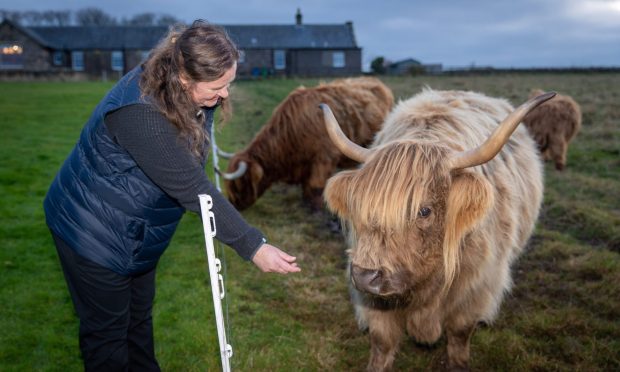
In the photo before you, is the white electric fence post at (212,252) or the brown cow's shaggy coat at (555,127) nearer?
the white electric fence post at (212,252)

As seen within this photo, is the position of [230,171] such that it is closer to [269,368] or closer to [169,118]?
[269,368]

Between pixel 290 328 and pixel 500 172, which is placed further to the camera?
pixel 290 328

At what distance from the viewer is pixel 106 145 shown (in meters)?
2.38

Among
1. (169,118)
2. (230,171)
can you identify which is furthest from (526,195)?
(230,171)

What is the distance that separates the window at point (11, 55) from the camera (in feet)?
164

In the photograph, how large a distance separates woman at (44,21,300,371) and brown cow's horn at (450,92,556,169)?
1042 mm

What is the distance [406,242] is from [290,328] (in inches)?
79.2

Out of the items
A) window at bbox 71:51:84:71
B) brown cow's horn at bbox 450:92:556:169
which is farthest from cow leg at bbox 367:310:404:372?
window at bbox 71:51:84:71

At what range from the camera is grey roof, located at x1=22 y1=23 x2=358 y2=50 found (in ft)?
162

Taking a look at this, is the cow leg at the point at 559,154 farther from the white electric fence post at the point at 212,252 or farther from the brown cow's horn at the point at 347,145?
the white electric fence post at the point at 212,252

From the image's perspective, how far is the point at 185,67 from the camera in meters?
2.30

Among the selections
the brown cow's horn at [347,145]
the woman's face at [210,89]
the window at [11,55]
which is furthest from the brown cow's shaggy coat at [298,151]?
the window at [11,55]

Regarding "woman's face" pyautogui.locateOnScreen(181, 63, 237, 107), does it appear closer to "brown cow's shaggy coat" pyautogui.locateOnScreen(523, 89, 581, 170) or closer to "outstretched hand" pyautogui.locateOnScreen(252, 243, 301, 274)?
"outstretched hand" pyautogui.locateOnScreen(252, 243, 301, 274)

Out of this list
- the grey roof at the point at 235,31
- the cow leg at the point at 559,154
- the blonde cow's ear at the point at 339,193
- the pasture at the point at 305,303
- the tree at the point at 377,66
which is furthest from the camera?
the grey roof at the point at 235,31
